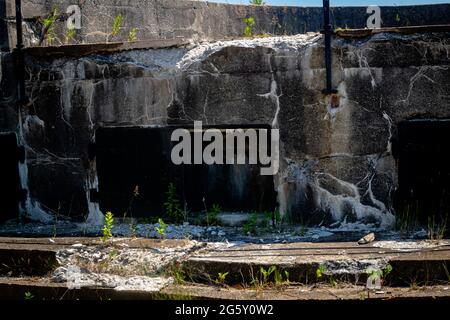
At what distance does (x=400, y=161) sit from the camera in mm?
4527

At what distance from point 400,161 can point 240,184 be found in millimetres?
1568

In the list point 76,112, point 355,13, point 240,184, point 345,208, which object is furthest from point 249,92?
point 355,13

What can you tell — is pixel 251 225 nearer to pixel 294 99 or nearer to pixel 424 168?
pixel 294 99

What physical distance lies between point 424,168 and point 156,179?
255cm

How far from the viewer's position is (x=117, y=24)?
6.12 meters

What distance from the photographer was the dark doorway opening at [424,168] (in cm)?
448

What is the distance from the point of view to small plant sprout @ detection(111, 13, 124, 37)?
6082 millimetres

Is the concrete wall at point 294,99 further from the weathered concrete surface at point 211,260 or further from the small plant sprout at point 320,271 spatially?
the small plant sprout at point 320,271

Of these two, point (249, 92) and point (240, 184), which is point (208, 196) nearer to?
point (240, 184)

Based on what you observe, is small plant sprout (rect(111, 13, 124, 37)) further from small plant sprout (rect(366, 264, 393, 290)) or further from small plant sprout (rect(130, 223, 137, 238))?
small plant sprout (rect(366, 264, 393, 290))

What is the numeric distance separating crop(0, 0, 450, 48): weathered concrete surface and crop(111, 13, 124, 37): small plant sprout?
5cm

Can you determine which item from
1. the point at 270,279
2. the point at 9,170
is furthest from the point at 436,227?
the point at 9,170

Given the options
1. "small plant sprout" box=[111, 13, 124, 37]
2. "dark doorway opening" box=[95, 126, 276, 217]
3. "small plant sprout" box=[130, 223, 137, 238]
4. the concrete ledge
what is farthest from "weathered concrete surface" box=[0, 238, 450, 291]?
"small plant sprout" box=[111, 13, 124, 37]

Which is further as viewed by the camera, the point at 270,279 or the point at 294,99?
the point at 294,99
